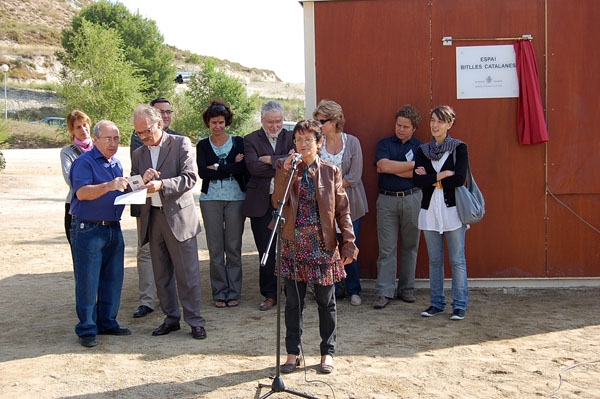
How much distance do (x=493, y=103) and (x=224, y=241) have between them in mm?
3091

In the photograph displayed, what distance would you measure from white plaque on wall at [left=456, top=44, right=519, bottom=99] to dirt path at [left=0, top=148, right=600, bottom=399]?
2.06 meters

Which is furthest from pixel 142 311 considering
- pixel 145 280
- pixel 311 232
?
pixel 311 232

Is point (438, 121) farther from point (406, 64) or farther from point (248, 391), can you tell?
point (248, 391)

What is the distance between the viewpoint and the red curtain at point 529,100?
7.20 meters

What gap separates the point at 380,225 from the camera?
7.11 m

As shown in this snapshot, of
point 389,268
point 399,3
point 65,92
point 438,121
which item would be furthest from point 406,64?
point 65,92

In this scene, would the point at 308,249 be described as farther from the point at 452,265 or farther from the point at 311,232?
the point at 452,265

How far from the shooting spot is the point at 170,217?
18.8 ft

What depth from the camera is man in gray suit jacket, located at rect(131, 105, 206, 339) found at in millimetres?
5719

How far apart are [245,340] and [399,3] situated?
3838 mm

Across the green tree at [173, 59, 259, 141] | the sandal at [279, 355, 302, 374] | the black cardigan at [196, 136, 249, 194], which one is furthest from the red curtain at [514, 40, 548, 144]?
the green tree at [173, 59, 259, 141]

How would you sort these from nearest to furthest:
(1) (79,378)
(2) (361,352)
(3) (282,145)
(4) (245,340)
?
1. (1) (79,378)
2. (2) (361,352)
3. (4) (245,340)
4. (3) (282,145)

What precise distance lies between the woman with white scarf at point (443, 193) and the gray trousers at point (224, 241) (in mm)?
1809

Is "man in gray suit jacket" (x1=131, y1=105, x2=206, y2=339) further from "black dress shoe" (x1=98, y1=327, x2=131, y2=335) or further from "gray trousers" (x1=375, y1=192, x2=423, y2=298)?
"gray trousers" (x1=375, y1=192, x2=423, y2=298)
